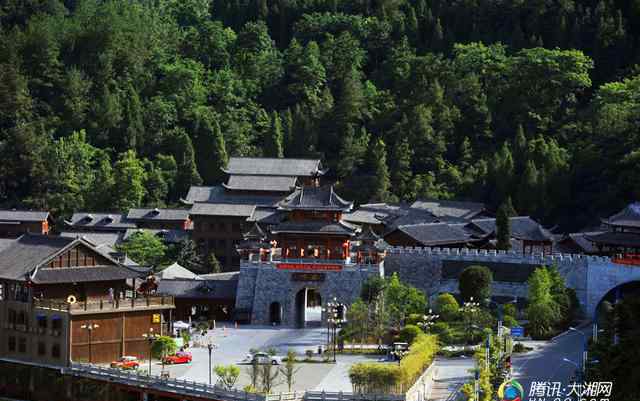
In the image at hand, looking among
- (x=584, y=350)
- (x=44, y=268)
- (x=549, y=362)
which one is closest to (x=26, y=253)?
(x=44, y=268)

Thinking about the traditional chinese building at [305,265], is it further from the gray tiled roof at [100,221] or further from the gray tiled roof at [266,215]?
the gray tiled roof at [100,221]

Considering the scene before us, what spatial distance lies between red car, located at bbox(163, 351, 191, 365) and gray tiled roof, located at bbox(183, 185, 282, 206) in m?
34.5

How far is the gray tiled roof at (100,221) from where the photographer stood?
108m

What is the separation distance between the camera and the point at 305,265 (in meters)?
86.9

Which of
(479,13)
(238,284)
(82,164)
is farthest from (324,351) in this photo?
(479,13)

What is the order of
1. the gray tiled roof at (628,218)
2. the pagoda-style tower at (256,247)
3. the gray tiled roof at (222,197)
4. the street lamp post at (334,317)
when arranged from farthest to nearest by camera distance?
the gray tiled roof at (222,197) → the gray tiled roof at (628,218) → the pagoda-style tower at (256,247) → the street lamp post at (334,317)

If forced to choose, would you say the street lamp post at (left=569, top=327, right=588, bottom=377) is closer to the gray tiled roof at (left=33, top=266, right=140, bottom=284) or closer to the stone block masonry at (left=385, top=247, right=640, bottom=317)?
the stone block masonry at (left=385, top=247, right=640, bottom=317)

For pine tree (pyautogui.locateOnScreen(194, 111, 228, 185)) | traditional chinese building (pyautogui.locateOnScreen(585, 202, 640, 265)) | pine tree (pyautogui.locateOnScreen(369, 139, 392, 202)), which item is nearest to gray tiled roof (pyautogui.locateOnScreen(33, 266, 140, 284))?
traditional chinese building (pyautogui.locateOnScreen(585, 202, 640, 265))

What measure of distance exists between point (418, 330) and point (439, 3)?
76.3m

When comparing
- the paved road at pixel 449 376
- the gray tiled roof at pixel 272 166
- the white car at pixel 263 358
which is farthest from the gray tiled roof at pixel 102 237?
the paved road at pixel 449 376

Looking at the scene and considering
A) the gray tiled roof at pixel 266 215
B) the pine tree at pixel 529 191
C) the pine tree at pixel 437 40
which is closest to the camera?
the gray tiled roof at pixel 266 215

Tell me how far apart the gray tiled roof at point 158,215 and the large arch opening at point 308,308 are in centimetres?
1892

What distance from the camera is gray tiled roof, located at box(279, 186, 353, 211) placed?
87562 millimetres

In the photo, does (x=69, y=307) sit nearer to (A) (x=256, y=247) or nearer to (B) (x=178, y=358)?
(B) (x=178, y=358)
